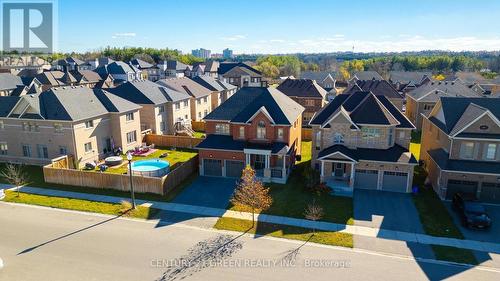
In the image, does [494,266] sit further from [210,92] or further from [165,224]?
[210,92]

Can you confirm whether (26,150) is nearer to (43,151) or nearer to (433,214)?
(43,151)

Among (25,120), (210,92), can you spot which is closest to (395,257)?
(25,120)

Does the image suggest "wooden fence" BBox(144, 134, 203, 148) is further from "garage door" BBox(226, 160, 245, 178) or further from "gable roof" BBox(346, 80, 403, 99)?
"gable roof" BBox(346, 80, 403, 99)

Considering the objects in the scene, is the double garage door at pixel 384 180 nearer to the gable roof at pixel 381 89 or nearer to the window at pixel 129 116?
the window at pixel 129 116

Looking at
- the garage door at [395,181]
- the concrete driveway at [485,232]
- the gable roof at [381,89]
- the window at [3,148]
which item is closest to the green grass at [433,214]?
the concrete driveway at [485,232]

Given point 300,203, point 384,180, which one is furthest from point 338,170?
point 300,203

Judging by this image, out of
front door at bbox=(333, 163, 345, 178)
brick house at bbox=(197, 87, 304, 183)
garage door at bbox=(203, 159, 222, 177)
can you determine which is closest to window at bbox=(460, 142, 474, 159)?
front door at bbox=(333, 163, 345, 178)

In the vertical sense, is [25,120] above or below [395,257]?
above
